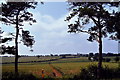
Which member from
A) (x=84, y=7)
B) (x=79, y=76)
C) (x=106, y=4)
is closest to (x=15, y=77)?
(x=79, y=76)

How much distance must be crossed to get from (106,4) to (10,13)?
1035 centimetres

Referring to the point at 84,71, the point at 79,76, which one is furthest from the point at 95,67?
the point at 79,76

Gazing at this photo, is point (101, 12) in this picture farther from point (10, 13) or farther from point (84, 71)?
→ point (10, 13)

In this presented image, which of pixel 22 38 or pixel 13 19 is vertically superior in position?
pixel 13 19

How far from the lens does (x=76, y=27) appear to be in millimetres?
27984

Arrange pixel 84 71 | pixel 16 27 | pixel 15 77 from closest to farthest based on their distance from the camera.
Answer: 1. pixel 15 77
2. pixel 84 71
3. pixel 16 27

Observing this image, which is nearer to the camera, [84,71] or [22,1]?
[84,71]

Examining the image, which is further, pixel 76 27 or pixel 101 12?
pixel 76 27

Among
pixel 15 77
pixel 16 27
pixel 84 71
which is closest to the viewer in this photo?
pixel 15 77

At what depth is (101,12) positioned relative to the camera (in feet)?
85.9

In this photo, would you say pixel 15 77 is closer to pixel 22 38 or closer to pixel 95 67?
pixel 22 38

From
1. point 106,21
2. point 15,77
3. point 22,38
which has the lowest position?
point 15,77

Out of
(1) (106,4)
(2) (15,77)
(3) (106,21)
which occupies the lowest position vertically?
(2) (15,77)

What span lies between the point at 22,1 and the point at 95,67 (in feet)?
34.6
